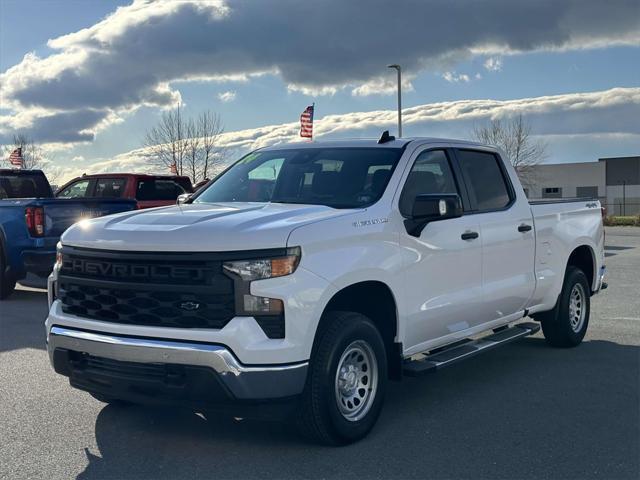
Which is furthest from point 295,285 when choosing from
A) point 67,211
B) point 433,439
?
point 67,211

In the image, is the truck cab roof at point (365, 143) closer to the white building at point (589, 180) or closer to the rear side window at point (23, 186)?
the rear side window at point (23, 186)

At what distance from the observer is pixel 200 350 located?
418 centimetres

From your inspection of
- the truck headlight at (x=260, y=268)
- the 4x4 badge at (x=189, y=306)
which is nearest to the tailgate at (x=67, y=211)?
the 4x4 badge at (x=189, y=306)

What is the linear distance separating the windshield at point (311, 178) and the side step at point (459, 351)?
3.97 ft

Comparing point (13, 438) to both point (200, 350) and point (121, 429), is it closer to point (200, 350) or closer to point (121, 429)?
point (121, 429)

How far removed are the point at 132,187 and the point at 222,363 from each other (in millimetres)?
10707

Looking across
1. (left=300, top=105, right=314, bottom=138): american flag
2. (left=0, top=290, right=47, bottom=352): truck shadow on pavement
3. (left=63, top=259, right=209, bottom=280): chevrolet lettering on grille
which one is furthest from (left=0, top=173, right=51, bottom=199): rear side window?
(left=300, top=105, right=314, bottom=138): american flag

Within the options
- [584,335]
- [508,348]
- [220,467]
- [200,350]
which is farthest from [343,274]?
[584,335]

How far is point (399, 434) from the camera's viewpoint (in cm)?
498

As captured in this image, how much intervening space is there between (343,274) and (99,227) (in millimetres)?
1585

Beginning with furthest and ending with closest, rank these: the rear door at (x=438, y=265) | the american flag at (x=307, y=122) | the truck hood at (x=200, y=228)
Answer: the american flag at (x=307, y=122) < the rear door at (x=438, y=265) < the truck hood at (x=200, y=228)

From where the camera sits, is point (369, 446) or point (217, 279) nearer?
point (217, 279)

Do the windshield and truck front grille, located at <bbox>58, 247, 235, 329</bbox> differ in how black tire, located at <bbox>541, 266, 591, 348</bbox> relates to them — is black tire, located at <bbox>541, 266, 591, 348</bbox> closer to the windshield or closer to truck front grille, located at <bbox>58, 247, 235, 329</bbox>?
the windshield

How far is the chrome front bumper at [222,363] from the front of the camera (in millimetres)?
4168
